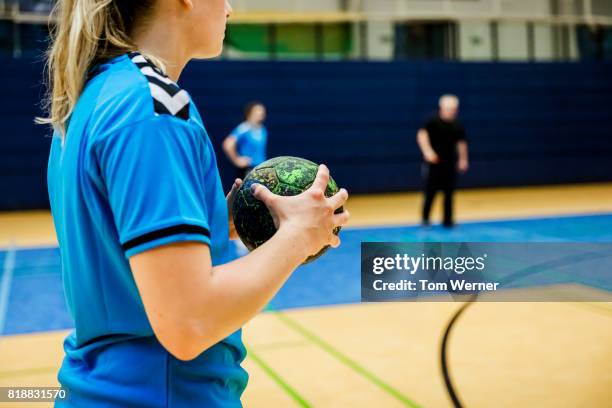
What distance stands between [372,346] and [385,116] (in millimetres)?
9289

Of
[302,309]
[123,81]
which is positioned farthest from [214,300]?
[302,309]

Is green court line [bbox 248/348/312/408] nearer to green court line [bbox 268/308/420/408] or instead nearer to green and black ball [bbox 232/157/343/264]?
green court line [bbox 268/308/420/408]

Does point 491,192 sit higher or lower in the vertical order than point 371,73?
lower

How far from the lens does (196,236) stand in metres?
0.87

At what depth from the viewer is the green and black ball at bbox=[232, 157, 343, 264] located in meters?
1.26

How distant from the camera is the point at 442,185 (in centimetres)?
836

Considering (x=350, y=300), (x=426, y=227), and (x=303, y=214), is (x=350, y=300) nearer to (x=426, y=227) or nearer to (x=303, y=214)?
(x=426, y=227)

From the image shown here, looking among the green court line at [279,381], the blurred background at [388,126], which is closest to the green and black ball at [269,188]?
the green court line at [279,381]

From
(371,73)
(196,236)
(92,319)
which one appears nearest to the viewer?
(196,236)

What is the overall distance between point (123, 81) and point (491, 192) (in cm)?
1273

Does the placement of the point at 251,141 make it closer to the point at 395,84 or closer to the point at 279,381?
the point at 279,381

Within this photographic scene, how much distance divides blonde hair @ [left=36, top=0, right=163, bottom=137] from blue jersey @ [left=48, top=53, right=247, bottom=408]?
35 mm

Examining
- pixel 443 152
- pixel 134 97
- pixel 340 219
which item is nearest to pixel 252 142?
pixel 443 152

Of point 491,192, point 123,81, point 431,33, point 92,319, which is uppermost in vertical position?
point 431,33
